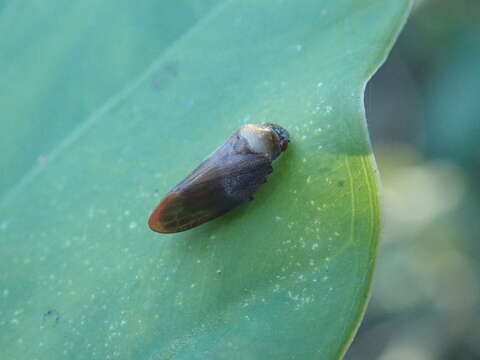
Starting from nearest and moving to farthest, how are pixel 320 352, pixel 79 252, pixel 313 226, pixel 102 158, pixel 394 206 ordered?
pixel 320 352, pixel 313 226, pixel 79 252, pixel 102 158, pixel 394 206

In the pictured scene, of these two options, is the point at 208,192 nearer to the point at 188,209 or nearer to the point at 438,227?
the point at 188,209

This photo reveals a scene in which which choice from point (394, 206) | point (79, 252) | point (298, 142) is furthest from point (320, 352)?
point (394, 206)

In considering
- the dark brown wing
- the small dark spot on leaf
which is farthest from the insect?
the small dark spot on leaf

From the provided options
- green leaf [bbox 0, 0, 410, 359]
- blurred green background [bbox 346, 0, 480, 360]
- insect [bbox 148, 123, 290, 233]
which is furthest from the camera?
blurred green background [bbox 346, 0, 480, 360]

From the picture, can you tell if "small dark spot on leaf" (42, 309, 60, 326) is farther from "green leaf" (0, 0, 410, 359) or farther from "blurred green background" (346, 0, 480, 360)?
"blurred green background" (346, 0, 480, 360)

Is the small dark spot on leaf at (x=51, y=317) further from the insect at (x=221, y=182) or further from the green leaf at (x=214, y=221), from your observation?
the insect at (x=221, y=182)

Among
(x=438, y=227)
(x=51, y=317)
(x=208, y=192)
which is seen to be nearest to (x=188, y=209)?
(x=208, y=192)

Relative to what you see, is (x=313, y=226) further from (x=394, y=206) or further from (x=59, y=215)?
(x=394, y=206)
